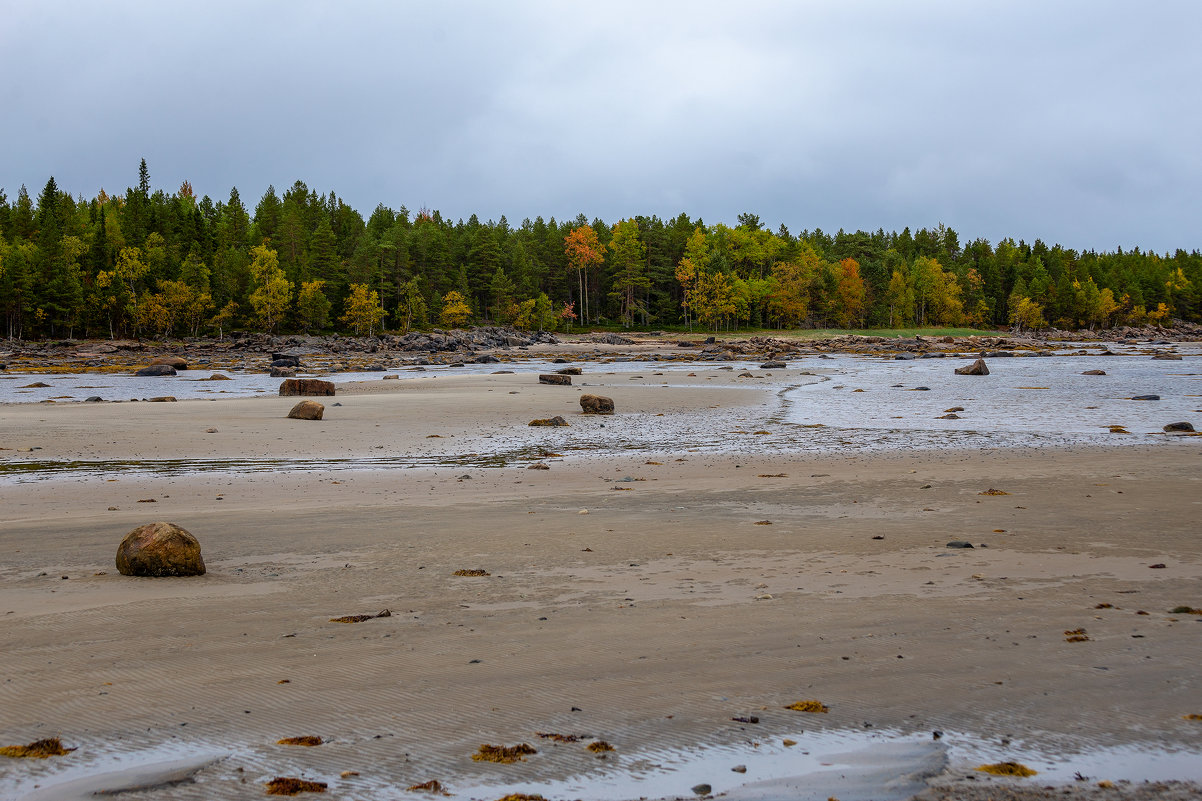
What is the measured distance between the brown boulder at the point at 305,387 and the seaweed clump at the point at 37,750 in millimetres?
21902

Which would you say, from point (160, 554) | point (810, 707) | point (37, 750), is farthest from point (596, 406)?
point (37, 750)

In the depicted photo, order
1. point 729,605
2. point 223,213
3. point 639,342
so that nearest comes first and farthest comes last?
point 729,605
point 639,342
point 223,213

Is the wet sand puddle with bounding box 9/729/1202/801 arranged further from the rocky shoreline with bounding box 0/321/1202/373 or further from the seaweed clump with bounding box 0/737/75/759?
the rocky shoreline with bounding box 0/321/1202/373

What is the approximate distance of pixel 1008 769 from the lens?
281 cm

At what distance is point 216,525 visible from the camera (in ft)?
23.4

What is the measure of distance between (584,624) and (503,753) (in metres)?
1.41

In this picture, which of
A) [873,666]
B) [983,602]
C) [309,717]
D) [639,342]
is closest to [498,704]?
[309,717]

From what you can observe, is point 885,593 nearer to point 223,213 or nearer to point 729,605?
point 729,605

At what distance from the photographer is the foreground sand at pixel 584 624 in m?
3.08

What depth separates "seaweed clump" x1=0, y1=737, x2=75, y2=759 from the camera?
288 centimetres

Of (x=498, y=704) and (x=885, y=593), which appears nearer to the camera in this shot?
(x=498, y=704)

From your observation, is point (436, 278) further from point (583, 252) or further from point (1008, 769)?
point (1008, 769)

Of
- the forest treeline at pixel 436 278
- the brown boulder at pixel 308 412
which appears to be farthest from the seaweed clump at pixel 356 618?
the forest treeline at pixel 436 278

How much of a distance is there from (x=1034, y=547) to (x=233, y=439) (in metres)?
12.4
